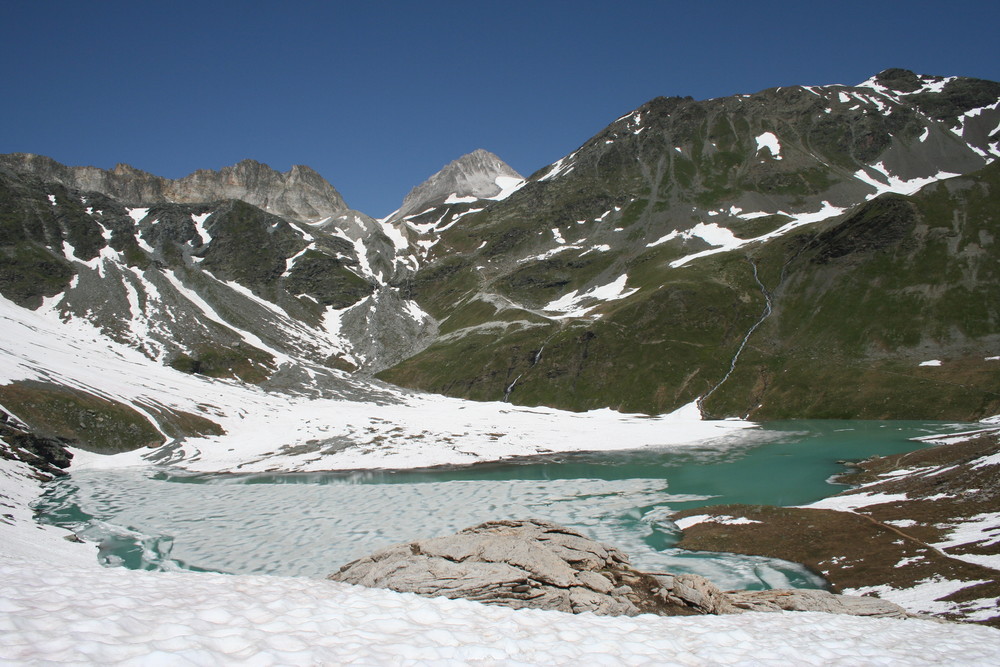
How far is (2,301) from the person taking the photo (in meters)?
139

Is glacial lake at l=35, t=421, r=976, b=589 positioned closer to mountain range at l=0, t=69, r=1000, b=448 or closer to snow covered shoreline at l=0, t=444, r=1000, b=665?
snow covered shoreline at l=0, t=444, r=1000, b=665

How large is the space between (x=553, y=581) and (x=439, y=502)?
3811 cm

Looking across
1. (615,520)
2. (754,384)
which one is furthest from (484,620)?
(754,384)

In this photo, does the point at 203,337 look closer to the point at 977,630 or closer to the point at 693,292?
the point at 693,292

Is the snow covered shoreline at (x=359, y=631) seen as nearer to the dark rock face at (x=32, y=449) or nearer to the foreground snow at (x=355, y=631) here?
the foreground snow at (x=355, y=631)

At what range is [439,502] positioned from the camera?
54.7m

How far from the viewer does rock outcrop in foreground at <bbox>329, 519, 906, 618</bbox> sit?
1739 cm

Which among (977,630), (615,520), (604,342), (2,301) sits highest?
(2,301)

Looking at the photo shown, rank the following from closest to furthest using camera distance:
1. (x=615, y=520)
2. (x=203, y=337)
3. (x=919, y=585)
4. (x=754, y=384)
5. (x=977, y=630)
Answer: (x=977, y=630)
(x=919, y=585)
(x=615, y=520)
(x=754, y=384)
(x=203, y=337)

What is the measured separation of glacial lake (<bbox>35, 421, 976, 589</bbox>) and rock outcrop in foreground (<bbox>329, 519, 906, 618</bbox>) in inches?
439

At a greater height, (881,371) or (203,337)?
(203,337)

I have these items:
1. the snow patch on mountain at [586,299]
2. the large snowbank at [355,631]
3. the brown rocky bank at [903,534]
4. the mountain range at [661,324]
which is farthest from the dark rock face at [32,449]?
the snow patch on mountain at [586,299]

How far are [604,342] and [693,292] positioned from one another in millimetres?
28481

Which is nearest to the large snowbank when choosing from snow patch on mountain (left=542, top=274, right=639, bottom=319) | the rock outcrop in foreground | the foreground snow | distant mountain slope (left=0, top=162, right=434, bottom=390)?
the foreground snow
